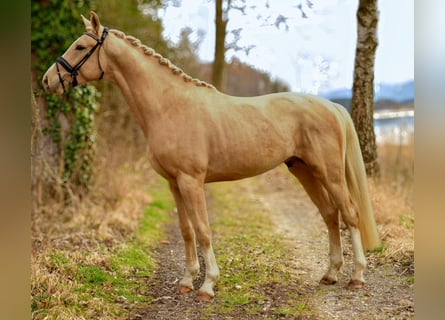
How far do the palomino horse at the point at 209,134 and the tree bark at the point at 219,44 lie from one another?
1.36 meters

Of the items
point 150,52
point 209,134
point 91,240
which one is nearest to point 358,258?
point 209,134

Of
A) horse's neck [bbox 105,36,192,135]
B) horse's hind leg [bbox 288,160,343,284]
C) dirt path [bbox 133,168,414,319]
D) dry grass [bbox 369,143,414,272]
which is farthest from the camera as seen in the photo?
dry grass [bbox 369,143,414,272]

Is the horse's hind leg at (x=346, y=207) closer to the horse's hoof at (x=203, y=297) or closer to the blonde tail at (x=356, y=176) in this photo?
the blonde tail at (x=356, y=176)

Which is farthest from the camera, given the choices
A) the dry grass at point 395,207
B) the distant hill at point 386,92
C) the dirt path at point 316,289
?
the distant hill at point 386,92

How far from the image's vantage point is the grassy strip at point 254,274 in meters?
3.56

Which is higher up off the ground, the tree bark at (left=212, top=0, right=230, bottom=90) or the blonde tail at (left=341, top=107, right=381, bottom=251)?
the tree bark at (left=212, top=0, right=230, bottom=90)

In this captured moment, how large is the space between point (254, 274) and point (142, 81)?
1838mm

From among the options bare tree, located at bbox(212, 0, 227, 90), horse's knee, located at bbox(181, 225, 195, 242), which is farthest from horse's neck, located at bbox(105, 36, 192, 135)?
bare tree, located at bbox(212, 0, 227, 90)

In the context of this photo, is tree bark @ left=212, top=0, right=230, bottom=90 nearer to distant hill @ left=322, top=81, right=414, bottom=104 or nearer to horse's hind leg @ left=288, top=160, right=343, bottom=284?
distant hill @ left=322, top=81, right=414, bottom=104

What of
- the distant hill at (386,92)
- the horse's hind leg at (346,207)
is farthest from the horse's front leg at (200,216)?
the distant hill at (386,92)

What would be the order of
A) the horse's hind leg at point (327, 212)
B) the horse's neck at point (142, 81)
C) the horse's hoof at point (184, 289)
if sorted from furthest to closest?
the horse's hind leg at point (327, 212), the horse's hoof at point (184, 289), the horse's neck at point (142, 81)

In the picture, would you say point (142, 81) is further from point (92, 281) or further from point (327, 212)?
point (327, 212)

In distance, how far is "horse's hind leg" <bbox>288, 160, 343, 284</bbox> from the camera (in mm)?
4070

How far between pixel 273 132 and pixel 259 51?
1571mm
